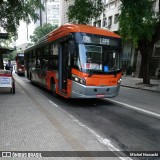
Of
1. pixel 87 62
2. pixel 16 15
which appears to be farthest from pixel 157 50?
pixel 87 62

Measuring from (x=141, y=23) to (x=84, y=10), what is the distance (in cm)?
509

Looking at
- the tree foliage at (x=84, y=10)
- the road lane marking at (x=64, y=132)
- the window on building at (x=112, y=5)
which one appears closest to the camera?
the road lane marking at (x=64, y=132)

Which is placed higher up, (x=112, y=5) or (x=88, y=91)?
(x=112, y=5)

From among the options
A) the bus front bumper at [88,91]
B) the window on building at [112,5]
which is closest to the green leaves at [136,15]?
the bus front bumper at [88,91]

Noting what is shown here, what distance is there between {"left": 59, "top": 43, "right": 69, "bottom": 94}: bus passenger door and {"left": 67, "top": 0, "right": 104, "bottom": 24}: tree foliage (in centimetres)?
893

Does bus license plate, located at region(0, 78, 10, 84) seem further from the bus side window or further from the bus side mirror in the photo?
the bus side mirror

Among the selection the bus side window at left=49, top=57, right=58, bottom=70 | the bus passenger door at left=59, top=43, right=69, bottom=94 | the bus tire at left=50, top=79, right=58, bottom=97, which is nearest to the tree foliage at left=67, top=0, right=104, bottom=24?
the bus side window at left=49, top=57, right=58, bottom=70

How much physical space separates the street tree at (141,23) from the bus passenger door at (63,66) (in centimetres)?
550

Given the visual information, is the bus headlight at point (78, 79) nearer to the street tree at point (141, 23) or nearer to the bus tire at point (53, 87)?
the bus tire at point (53, 87)

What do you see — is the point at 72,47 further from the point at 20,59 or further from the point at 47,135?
the point at 20,59

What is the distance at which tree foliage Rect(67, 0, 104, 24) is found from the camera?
1841cm

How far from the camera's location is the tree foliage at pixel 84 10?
18406 millimetres

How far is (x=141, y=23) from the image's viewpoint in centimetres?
1548

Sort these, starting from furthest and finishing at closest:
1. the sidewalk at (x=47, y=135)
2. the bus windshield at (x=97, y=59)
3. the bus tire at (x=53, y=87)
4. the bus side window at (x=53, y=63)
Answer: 1. the bus tire at (x=53, y=87)
2. the bus side window at (x=53, y=63)
3. the bus windshield at (x=97, y=59)
4. the sidewalk at (x=47, y=135)
